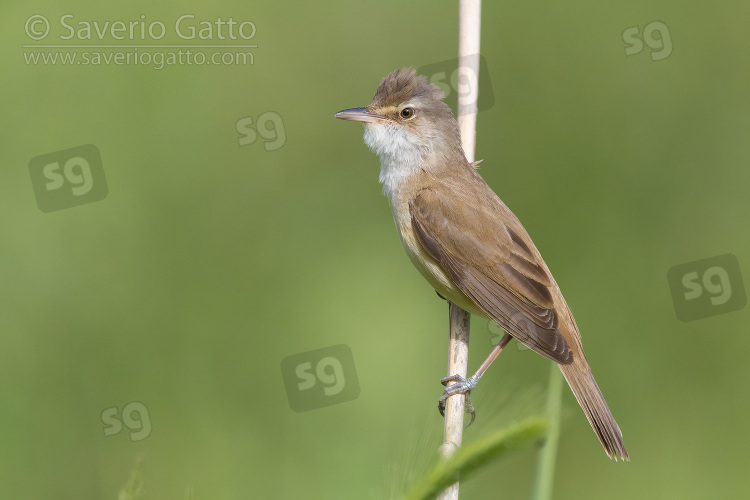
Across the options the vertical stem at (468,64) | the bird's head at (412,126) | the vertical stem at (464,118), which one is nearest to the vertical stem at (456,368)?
the vertical stem at (464,118)

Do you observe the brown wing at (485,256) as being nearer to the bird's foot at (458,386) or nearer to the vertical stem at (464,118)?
the vertical stem at (464,118)

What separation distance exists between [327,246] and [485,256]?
1860mm

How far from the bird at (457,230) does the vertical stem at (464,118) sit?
140mm

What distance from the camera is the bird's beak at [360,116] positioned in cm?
470

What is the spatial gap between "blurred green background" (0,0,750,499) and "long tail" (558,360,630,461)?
832 mm

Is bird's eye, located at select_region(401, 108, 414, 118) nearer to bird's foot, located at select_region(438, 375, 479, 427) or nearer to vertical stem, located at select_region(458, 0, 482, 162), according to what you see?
vertical stem, located at select_region(458, 0, 482, 162)

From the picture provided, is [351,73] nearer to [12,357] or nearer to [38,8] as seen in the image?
[38,8]

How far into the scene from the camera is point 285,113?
663 cm

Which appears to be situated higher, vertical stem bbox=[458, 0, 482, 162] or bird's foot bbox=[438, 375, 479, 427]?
vertical stem bbox=[458, 0, 482, 162]

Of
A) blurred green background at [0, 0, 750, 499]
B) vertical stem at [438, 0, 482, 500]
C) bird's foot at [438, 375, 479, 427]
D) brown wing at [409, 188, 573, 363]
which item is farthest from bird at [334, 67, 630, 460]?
blurred green background at [0, 0, 750, 499]

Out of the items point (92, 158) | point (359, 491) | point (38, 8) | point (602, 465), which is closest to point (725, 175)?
point (602, 465)

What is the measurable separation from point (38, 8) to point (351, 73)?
7.78 feet

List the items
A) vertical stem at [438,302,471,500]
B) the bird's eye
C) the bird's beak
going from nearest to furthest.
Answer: vertical stem at [438,302,471,500], the bird's beak, the bird's eye

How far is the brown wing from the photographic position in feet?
15.0
